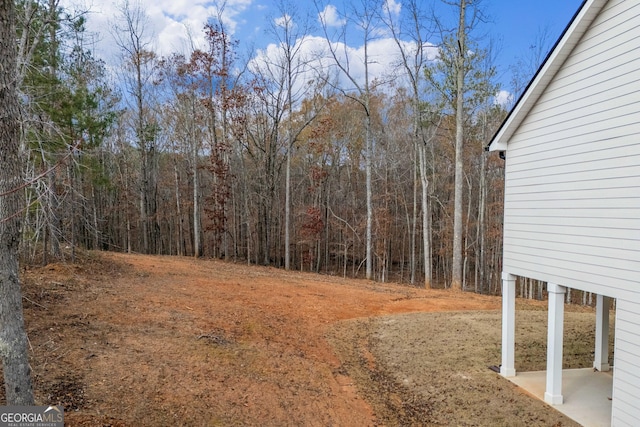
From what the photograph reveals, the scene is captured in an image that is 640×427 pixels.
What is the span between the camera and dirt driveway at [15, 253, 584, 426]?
4.49m

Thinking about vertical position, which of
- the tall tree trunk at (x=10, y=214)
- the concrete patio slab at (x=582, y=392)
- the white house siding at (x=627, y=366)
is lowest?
the concrete patio slab at (x=582, y=392)

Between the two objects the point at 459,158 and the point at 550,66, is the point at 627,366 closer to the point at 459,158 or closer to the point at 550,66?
the point at 550,66

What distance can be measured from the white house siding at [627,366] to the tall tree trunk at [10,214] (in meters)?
5.78

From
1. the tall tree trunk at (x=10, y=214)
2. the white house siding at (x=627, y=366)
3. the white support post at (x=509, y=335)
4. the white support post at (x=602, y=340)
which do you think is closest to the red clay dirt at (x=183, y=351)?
the tall tree trunk at (x=10, y=214)

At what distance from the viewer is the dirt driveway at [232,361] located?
14.7 ft

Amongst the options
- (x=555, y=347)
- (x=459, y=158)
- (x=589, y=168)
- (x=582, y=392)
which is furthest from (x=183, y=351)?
(x=459, y=158)

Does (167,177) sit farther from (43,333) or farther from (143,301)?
(43,333)

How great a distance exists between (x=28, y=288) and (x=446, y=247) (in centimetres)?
2221

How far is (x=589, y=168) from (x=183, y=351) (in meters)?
6.23

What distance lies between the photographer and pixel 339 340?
25.4 ft

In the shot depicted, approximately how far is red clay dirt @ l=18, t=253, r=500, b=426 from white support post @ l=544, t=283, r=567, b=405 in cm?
252

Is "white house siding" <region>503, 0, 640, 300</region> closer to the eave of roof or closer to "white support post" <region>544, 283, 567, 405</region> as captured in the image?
the eave of roof

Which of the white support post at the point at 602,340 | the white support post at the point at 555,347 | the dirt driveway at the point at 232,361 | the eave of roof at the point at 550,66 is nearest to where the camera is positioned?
the eave of roof at the point at 550,66

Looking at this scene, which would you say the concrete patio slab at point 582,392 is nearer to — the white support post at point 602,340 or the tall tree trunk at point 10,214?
the white support post at point 602,340
